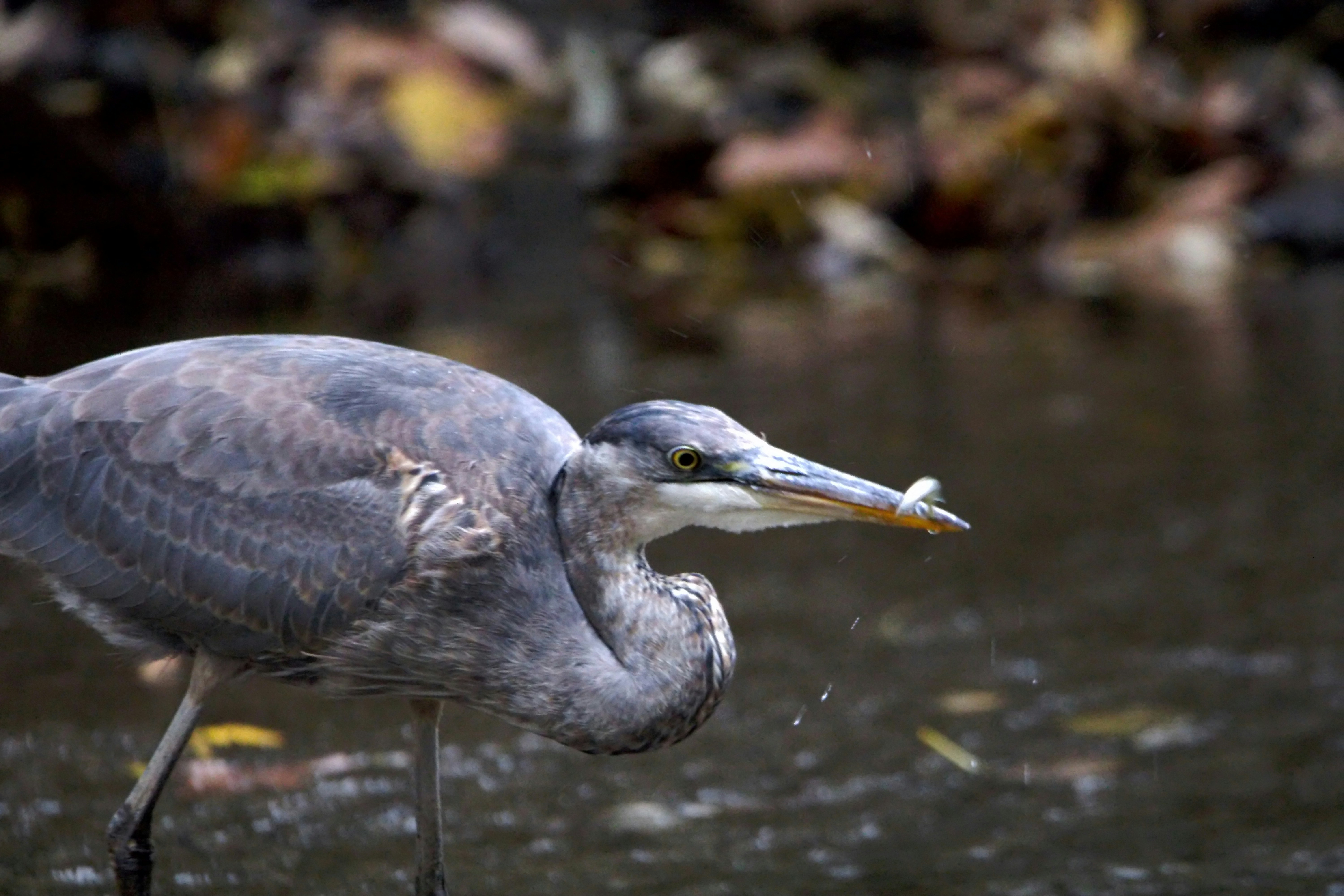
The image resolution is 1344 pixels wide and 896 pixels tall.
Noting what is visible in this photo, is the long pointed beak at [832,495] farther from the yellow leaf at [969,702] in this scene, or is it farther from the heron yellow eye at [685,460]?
the yellow leaf at [969,702]

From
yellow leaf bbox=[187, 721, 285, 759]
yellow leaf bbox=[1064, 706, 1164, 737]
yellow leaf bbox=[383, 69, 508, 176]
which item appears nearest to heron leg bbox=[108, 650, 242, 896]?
yellow leaf bbox=[187, 721, 285, 759]

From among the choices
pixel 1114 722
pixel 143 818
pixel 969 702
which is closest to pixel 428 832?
pixel 143 818

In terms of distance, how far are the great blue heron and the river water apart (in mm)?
565

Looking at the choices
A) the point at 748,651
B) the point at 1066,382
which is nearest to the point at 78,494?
the point at 748,651

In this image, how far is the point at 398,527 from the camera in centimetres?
388

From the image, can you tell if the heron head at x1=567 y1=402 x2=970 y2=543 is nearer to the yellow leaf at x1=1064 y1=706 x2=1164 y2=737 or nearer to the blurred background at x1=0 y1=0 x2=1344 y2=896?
the blurred background at x1=0 y1=0 x2=1344 y2=896

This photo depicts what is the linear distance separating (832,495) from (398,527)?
95 cm

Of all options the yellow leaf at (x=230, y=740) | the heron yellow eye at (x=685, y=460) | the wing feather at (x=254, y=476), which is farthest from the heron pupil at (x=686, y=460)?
the yellow leaf at (x=230, y=740)

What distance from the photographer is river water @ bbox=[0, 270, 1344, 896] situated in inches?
170

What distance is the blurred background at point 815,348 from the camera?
4598 millimetres

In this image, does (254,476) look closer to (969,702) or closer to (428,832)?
(428,832)

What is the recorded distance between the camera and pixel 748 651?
594 cm

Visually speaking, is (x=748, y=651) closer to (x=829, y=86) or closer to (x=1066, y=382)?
(x=1066, y=382)

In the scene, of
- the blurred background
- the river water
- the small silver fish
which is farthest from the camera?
the blurred background
